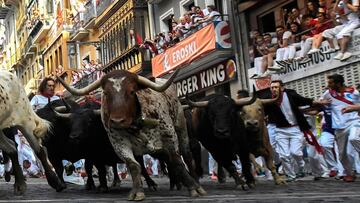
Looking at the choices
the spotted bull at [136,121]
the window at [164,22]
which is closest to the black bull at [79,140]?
the spotted bull at [136,121]

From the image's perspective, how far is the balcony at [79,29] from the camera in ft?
129

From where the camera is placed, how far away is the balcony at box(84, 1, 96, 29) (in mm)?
36844

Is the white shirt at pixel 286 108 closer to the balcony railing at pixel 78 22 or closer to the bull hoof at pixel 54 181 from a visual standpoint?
the bull hoof at pixel 54 181

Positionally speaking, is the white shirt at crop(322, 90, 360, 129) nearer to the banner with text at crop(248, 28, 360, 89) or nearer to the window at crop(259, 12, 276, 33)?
the banner with text at crop(248, 28, 360, 89)

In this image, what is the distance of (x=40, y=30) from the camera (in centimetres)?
5028

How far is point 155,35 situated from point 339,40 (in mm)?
13852

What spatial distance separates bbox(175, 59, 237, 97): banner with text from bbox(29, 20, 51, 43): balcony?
24.3m

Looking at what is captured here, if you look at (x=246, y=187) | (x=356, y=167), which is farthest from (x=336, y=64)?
(x=246, y=187)

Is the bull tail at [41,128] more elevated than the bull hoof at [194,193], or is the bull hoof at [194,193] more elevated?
the bull tail at [41,128]

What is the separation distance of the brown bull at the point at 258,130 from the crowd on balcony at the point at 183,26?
11843 millimetres

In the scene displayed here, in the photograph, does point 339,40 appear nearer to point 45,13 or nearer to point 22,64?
point 45,13

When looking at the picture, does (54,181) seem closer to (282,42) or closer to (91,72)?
(282,42)

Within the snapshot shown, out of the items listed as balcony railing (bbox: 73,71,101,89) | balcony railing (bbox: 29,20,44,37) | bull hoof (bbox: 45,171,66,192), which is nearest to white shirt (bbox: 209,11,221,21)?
balcony railing (bbox: 73,71,101,89)

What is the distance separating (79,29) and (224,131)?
1248 inches
